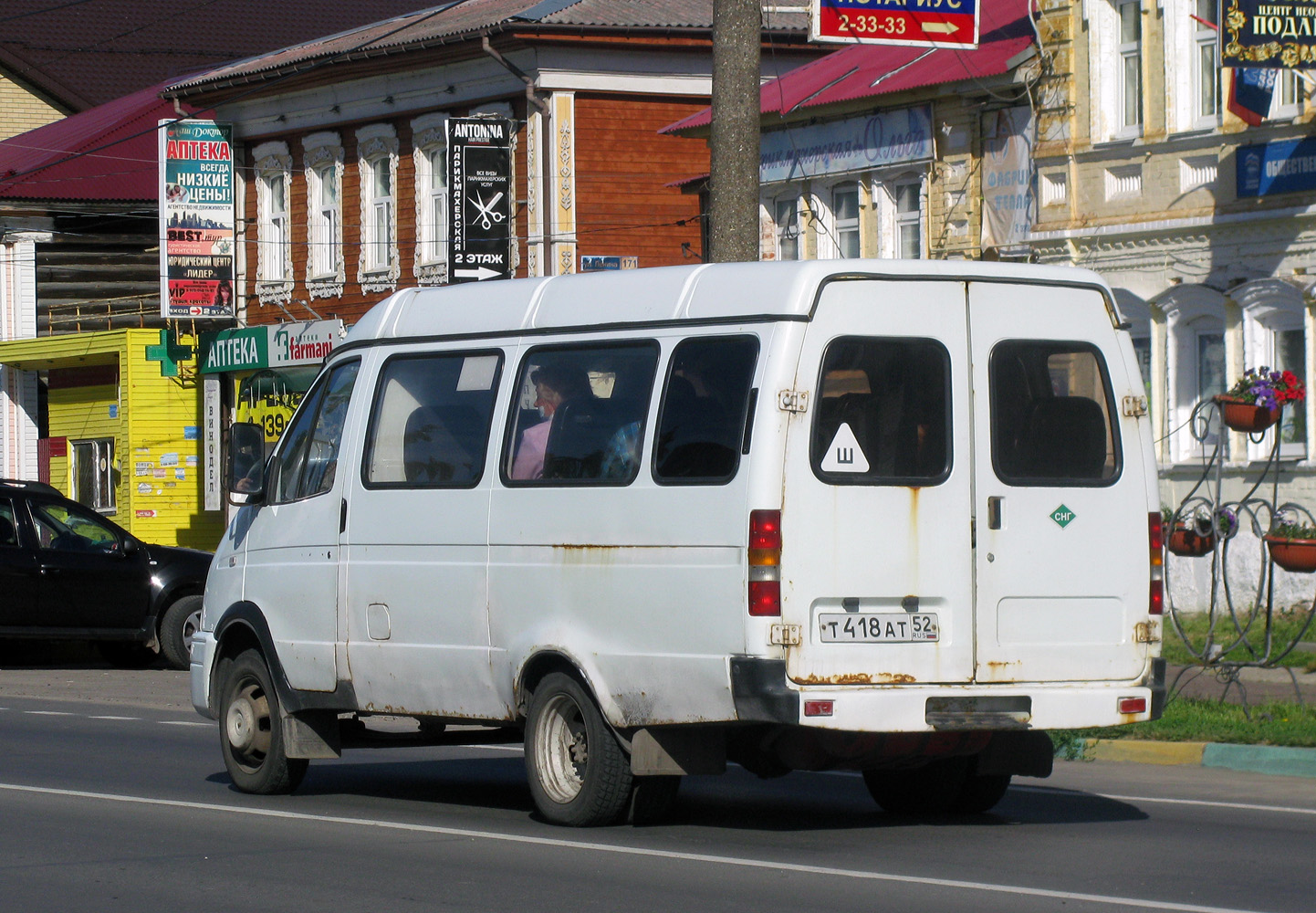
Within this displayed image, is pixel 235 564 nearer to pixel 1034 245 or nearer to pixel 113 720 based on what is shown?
pixel 113 720

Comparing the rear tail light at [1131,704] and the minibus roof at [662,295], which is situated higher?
the minibus roof at [662,295]

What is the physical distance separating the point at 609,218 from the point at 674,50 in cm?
287

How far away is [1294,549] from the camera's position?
1335 centimetres

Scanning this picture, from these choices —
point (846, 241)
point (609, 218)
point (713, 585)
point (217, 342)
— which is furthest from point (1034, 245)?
point (217, 342)

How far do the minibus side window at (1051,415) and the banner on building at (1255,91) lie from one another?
11.4 meters

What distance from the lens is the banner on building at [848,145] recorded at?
81.0ft

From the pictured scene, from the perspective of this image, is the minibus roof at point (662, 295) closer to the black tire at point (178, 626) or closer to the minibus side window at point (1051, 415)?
the minibus side window at point (1051, 415)

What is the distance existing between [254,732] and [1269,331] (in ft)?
41.6

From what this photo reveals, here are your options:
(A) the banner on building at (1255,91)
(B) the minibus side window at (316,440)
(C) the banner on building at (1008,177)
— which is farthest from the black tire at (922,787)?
(C) the banner on building at (1008,177)

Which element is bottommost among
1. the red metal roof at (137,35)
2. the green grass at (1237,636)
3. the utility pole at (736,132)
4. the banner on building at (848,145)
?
the green grass at (1237,636)

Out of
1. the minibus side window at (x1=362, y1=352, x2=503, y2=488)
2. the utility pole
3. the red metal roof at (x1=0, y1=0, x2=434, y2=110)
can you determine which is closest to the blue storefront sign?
the utility pole

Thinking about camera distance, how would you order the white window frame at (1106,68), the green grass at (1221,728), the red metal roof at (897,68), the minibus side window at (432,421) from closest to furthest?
the minibus side window at (432,421) < the green grass at (1221,728) < the white window frame at (1106,68) < the red metal roof at (897,68)

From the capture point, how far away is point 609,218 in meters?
31.1

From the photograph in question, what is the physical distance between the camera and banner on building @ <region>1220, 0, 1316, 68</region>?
17.7m
